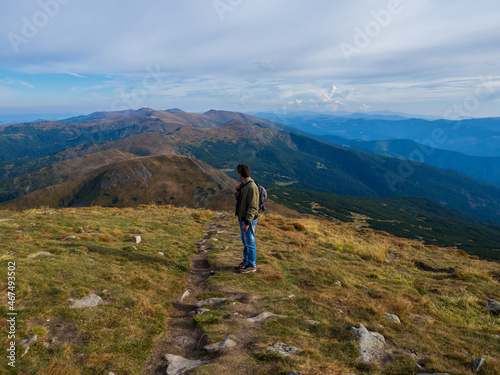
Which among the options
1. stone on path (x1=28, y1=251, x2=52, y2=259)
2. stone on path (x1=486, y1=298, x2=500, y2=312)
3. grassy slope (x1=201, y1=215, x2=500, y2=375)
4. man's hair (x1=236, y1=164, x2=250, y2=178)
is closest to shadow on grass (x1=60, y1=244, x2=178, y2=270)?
stone on path (x1=28, y1=251, x2=52, y2=259)

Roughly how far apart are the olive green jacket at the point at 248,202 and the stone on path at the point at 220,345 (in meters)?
5.00

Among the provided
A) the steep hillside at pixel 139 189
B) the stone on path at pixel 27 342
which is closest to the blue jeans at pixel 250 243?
the stone on path at pixel 27 342

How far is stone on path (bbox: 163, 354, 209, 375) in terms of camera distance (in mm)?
5016

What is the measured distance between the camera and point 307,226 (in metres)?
22.9

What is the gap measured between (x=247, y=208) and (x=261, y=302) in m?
3.78

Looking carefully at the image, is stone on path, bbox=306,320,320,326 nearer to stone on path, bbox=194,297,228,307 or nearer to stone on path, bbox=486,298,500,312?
stone on path, bbox=194,297,228,307

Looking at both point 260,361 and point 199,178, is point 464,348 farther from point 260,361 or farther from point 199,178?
point 199,178

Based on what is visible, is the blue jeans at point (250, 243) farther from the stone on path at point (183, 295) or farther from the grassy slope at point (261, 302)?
the stone on path at point (183, 295)

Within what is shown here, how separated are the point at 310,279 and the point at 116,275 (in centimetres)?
758

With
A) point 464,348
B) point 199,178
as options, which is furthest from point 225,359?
point 199,178

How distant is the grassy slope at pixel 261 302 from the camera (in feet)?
17.3

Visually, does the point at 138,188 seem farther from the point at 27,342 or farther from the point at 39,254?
the point at 27,342

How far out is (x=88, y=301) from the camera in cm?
Result: 734

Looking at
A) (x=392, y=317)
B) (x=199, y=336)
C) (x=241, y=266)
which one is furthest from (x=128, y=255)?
(x=392, y=317)
